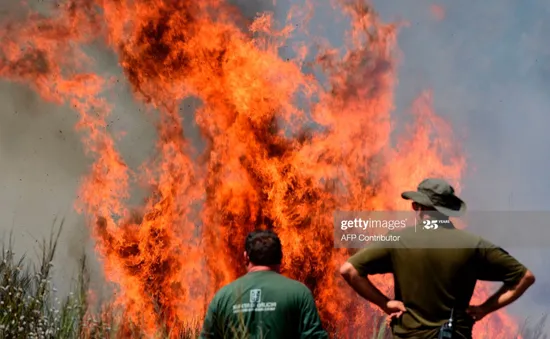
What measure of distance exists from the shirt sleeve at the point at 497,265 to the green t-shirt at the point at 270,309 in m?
0.97

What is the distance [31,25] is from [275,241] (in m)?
9.92

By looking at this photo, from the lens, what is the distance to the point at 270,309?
4.33 metres

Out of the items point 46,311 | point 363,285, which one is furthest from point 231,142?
point 363,285

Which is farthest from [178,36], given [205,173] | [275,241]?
[275,241]

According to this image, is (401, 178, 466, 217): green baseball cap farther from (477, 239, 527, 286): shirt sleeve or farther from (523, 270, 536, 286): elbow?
(523, 270, 536, 286): elbow

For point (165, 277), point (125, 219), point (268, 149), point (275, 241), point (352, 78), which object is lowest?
point (275, 241)

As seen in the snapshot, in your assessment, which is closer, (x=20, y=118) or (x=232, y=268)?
(x=232, y=268)

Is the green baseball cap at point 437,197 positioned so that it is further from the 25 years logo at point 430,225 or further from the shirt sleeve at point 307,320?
the shirt sleeve at point 307,320

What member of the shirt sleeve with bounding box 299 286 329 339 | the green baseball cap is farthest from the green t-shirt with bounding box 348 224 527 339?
the shirt sleeve with bounding box 299 286 329 339

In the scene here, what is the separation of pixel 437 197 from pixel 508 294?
70 cm

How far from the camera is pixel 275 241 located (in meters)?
4.41

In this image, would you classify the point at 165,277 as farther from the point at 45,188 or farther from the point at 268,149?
the point at 45,188

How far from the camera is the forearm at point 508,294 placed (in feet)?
15.0

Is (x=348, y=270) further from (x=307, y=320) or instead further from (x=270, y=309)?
(x=270, y=309)
